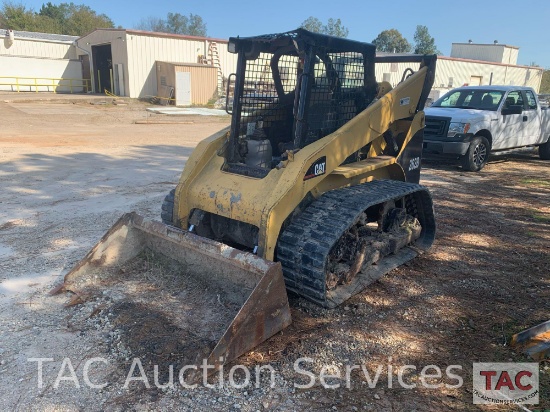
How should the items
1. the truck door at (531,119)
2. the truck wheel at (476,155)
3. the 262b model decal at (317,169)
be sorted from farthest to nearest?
the truck door at (531,119)
the truck wheel at (476,155)
the 262b model decal at (317,169)

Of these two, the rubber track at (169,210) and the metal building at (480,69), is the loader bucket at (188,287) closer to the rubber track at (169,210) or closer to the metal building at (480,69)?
the rubber track at (169,210)

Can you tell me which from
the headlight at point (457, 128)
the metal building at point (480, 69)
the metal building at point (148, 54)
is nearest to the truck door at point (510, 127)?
the headlight at point (457, 128)

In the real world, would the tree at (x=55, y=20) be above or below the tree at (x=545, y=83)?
above

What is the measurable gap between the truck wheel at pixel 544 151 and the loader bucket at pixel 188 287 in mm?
12335

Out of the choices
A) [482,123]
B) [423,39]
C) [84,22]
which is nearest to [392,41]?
[423,39]

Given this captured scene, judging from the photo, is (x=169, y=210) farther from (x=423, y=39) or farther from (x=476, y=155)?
(x=423, y=39)

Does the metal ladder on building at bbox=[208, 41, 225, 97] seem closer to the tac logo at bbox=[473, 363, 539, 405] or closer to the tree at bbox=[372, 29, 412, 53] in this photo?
the tac logo at bbox=[473, 363, 539, 405]

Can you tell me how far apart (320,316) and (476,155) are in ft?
27.8

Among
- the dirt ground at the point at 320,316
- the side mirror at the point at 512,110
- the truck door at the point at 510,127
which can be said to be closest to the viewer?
the dirt ground at the point at 320,316

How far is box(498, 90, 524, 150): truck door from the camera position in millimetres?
11549

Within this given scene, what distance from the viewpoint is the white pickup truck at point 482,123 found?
10.9m

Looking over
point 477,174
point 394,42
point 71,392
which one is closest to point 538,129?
point 477,174

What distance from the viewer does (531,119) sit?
12.3 m

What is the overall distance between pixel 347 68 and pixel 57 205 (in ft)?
16.7
